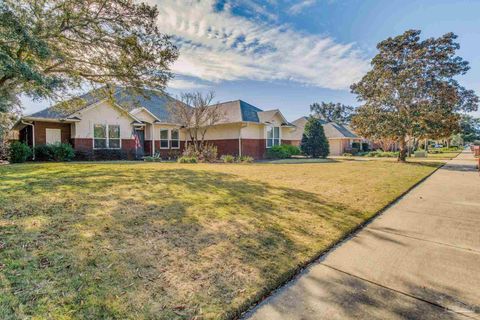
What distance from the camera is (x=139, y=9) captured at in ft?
34.3

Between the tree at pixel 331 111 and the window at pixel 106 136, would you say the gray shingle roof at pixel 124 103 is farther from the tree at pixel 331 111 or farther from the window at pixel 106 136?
the tree at pixel 331 111

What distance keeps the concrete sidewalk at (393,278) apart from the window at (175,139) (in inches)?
834

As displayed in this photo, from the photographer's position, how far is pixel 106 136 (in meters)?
19.6

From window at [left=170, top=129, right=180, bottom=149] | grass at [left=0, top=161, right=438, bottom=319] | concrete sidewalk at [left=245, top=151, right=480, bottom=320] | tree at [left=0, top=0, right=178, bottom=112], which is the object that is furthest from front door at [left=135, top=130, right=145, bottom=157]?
concrete sidewalk at [left=245, top=151, right=480, bottom=320]

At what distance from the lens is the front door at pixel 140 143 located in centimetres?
2146

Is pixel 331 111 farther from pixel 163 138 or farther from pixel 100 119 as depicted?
pixel 100 119

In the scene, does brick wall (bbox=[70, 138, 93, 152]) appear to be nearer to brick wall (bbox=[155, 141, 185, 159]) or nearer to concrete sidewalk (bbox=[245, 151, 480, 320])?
brick wall (bbox=[155, 141, 185, 159])

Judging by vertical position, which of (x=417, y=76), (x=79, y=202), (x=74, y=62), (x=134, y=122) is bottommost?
(x=79, y=202)

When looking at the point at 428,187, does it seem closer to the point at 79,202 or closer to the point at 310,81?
the point at 79,202

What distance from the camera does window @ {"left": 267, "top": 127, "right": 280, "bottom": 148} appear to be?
25.2m

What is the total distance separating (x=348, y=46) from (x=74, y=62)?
1524 cm

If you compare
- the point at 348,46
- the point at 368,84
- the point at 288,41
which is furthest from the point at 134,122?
the point at 368,84

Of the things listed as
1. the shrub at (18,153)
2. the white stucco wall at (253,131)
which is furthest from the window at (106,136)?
the white stucco wall at (253,131)

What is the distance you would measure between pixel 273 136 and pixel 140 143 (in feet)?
40.1
